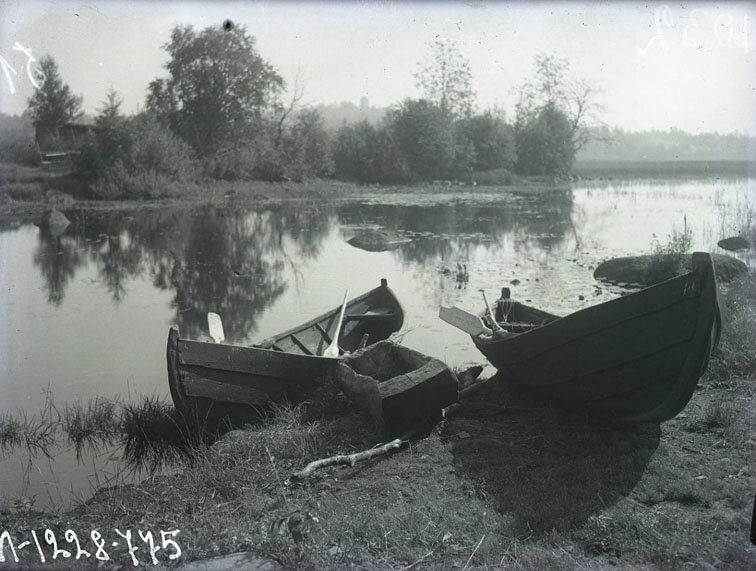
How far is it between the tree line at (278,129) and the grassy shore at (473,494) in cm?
2401

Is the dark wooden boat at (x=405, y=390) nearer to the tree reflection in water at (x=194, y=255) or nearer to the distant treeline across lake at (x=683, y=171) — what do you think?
the tree reflection in water at (x=194, y=255)

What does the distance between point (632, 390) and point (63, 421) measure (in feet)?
16.5

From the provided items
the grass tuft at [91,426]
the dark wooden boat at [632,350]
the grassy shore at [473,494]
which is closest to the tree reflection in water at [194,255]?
the grass tuft at [91,426]

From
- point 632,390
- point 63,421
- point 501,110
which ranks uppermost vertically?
point 501,110

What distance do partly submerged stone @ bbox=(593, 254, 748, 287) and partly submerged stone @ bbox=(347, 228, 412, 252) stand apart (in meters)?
5.68

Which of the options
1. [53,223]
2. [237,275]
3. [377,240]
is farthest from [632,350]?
[53,223]

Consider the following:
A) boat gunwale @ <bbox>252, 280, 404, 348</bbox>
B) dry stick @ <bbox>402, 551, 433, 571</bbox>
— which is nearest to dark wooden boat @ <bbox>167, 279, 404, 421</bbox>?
boat gunwale @ <bbox>252, 280, 404, 348</bbox>

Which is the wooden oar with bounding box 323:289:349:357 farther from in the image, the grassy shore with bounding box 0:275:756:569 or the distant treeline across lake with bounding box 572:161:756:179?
the distant treeline across lake with bounding box 572:161:756:179

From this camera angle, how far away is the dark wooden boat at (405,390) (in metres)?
5.41

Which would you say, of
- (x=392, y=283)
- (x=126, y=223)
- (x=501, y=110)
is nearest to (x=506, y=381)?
(x=392, y=283)

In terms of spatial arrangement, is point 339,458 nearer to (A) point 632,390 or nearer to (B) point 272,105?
(A) point 632,390

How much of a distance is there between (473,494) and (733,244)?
10880 millimetres

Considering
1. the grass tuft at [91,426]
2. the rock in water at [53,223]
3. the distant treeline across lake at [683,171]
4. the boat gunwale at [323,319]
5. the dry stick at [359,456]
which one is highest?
the distant treeline across lake at [683,171]

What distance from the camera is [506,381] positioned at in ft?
21.6
